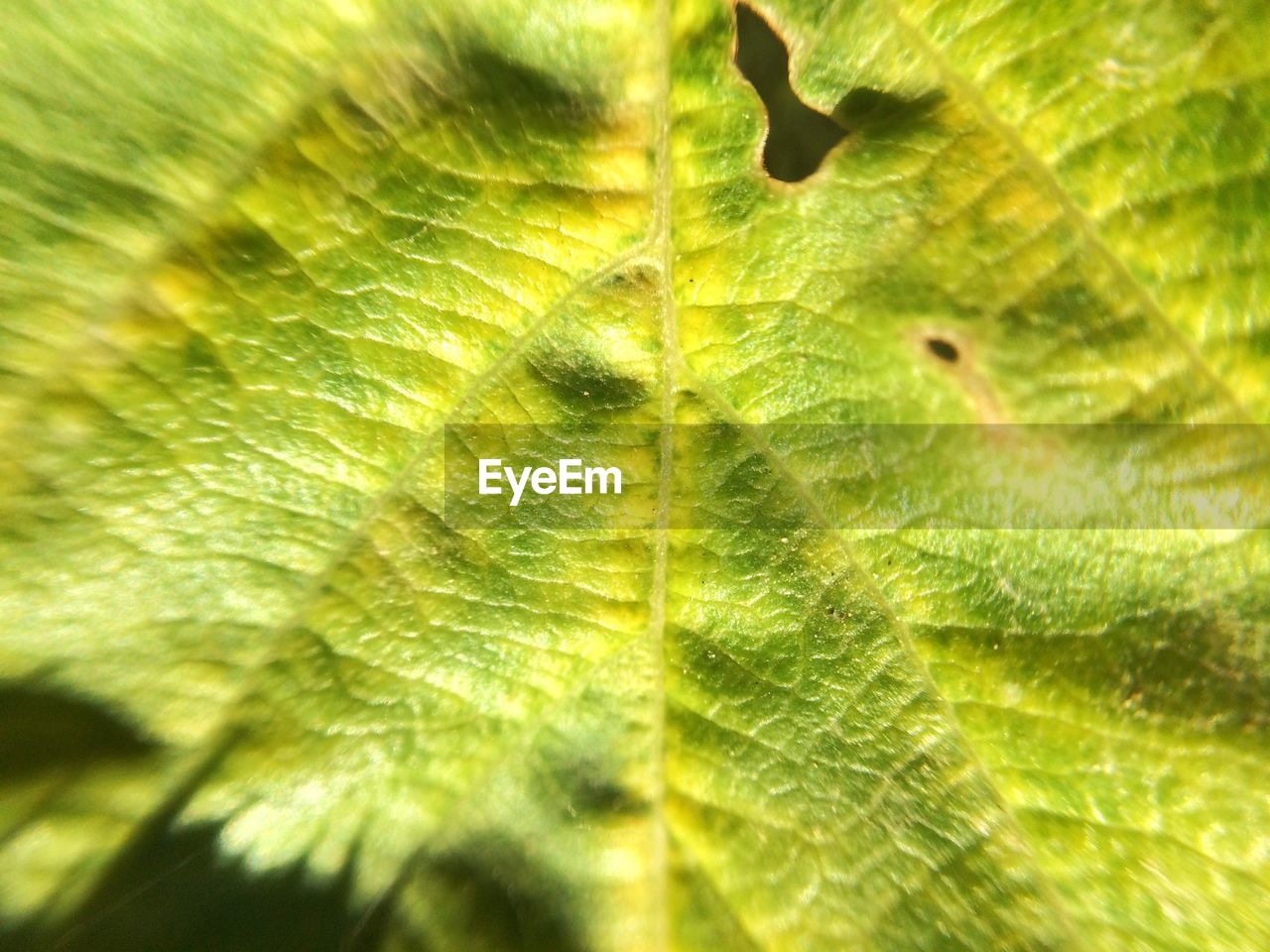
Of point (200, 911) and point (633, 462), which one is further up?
point (633, 462)

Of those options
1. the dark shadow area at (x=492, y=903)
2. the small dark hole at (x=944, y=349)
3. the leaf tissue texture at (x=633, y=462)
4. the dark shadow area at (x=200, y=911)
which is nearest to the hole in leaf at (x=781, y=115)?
the leaf tissue texture at (x=633, y=462)

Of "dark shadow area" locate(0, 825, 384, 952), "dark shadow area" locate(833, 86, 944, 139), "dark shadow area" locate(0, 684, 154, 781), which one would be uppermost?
"dark shadow area" locate(833, 86, 944, 139)

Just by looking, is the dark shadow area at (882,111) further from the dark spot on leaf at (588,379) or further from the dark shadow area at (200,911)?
the dark shadow area at (200,911)

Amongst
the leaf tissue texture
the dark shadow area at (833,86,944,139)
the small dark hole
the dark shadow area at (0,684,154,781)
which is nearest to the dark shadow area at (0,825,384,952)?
the leaf tissue texture

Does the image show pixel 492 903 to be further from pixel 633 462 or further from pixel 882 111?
pixel 882 111

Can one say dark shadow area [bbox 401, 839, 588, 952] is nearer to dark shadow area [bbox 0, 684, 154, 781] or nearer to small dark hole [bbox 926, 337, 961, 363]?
dark shadow area [bbox 0, 684, 154, 781]

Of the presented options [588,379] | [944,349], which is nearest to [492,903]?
[588,379]
